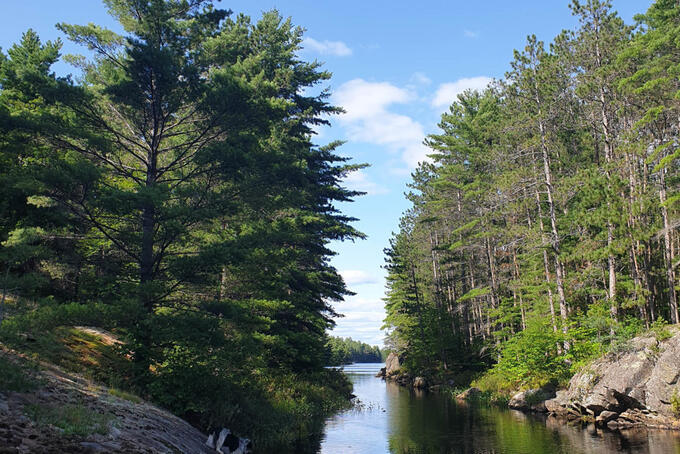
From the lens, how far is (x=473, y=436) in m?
17.8

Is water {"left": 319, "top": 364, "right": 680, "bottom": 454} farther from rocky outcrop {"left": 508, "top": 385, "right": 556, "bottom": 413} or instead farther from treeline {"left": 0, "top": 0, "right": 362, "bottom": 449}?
treeline {"left": 0, "top": 0, "right": 362, "bottom": 449}

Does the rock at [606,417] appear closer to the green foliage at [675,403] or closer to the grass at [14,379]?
the green foliage at [675,403]

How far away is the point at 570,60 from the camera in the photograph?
24.8 m

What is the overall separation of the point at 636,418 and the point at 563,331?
781 cm

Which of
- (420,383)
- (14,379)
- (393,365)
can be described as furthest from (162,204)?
(393,365)

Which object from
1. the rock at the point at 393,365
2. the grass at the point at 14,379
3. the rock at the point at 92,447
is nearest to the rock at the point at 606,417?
the rock at the point at 92,447

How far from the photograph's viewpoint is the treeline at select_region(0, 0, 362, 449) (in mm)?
13297

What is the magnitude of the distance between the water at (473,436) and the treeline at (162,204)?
291cm

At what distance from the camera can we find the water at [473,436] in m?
14.7

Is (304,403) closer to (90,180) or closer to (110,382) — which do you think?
(110,382)

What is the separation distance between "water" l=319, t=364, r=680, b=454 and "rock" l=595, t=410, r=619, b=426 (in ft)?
4.44

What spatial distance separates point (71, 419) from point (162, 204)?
24.5 feet

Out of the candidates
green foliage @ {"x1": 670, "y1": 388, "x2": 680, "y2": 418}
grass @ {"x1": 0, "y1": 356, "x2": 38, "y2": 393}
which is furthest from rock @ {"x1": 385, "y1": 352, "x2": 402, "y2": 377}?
grass @ {"x1": 0, "y1": 356, "x2": 38, "y2": 393}

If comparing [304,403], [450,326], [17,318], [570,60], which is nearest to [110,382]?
[17,318]
